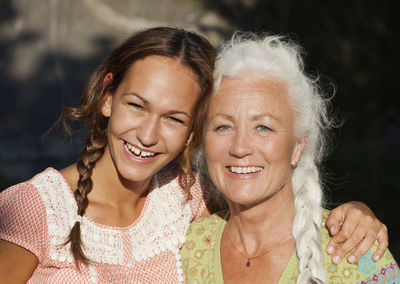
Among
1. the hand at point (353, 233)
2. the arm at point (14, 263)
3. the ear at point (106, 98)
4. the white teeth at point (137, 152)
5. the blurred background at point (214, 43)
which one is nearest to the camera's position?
the arm at point (14, 263)

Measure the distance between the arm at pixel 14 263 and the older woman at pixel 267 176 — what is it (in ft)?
2.25

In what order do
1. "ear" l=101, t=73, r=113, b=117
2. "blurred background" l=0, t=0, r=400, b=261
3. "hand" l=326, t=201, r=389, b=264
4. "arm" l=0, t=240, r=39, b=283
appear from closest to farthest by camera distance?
"arm" l=0, t=240, r=39, b=283
"hand" l=326, t=201, r=389, b=264
"ear" l=101, t=73, r=113, b=117
"blurred background" l=0, t=0, r=400, b=261

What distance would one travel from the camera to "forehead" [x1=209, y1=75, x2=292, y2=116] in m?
2.32

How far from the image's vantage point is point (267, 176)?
2.34 meters

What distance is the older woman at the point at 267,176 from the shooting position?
229cm

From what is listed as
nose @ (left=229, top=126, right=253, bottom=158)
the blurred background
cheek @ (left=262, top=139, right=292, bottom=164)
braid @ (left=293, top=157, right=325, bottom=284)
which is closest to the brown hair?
nose @ (left=229, top=126, right=253, bottom=158)

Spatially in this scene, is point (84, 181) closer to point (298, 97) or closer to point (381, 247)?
point (298, 97)

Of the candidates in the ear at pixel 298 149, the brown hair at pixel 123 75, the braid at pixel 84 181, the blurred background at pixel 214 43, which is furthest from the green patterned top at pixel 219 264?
the blurred background at pixel 214 43

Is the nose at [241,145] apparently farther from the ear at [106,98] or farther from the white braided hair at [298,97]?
the ear at [106,98]

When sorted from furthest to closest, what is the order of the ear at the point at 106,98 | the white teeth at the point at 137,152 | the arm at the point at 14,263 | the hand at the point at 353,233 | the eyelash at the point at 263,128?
the ear at the point at 106,98
the white teeth at the point at 137,152
the eyelash at the point at 263,128
the hand at the point at 353,233
the arm at the point at 14,263

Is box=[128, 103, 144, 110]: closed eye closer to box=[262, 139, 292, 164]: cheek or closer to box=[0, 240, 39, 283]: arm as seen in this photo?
box=[262, 139, 292, 164]: cheek

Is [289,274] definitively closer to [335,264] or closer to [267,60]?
[335,264]

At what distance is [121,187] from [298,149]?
2.62 ft

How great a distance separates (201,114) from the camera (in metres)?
2.47
